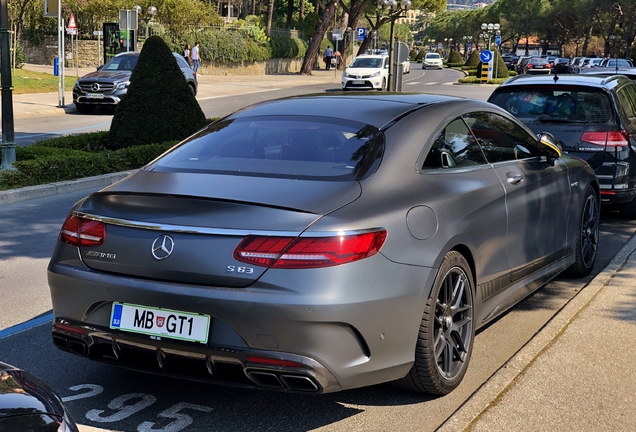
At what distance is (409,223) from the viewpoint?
406 centimetres

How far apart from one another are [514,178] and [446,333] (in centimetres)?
141

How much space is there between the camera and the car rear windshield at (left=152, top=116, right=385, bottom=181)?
428 centimetres

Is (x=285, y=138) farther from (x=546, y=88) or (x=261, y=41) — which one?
(x=261, y=41)

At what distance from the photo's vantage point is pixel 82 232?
4125mm

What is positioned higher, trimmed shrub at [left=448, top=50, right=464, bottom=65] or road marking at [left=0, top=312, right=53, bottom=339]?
trimmed shrub at [left=448, top=50, right=464, bottom=65]

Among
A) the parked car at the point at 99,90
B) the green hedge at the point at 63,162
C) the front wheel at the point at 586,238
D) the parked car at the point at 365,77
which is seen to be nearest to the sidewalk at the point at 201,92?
Answer: the parked car at the point at 99,90

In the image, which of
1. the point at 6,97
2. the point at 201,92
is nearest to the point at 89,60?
the point at 201,92

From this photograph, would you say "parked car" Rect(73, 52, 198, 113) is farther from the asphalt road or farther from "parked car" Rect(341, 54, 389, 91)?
the asphalt road

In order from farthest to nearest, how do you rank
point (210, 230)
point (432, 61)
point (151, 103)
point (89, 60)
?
point (432, 61)
point (89, 60)
point (151, 103)
point (210, 230)

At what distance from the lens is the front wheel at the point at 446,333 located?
414 cm

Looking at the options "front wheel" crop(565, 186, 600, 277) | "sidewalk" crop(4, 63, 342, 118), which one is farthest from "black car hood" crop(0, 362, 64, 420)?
"sidewalk" crop(4, 63, 342, 118)

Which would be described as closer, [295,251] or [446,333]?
[295,251]

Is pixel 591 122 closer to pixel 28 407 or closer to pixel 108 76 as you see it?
pixel 28 407

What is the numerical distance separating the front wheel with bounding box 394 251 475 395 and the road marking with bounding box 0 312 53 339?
8.65 ft
